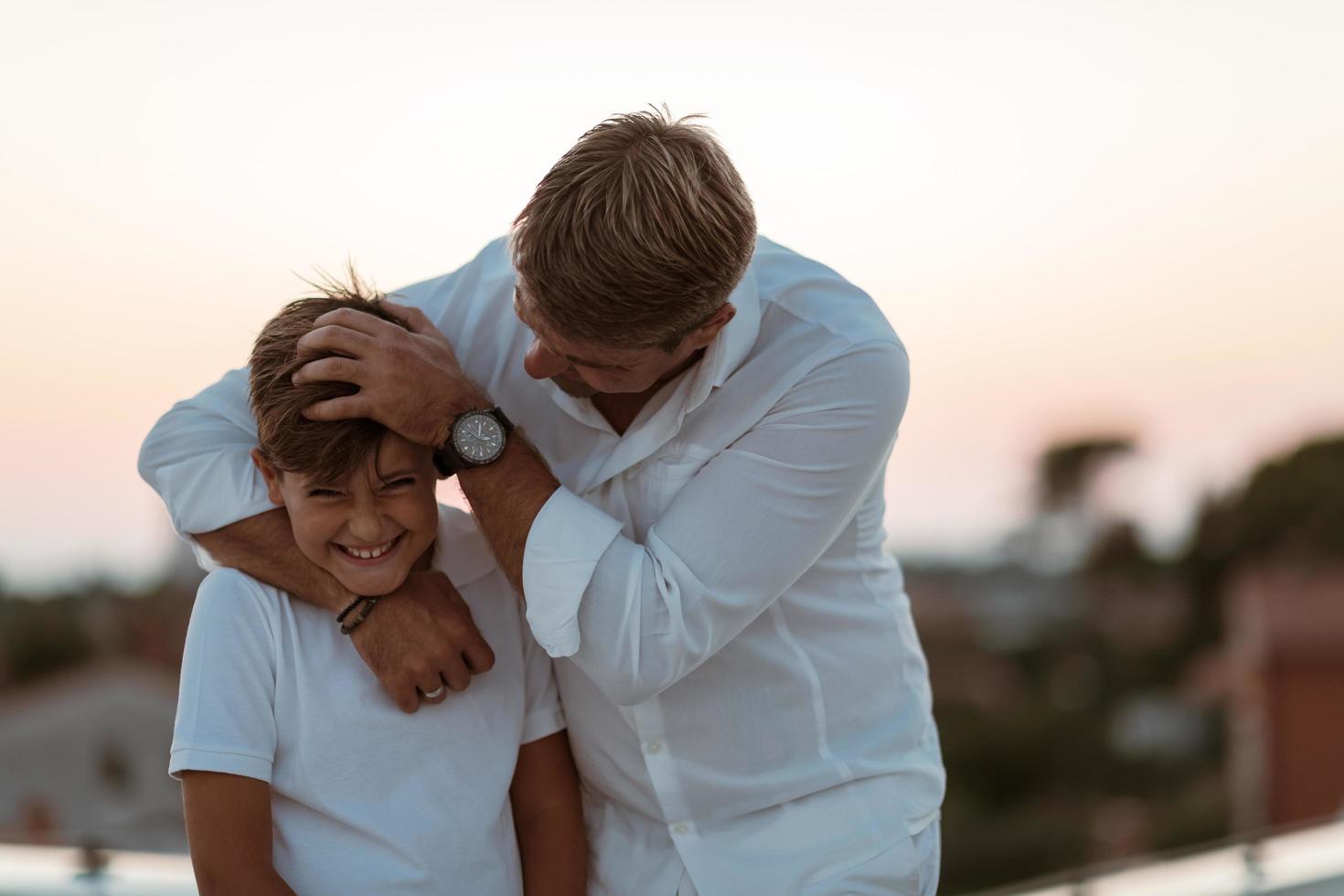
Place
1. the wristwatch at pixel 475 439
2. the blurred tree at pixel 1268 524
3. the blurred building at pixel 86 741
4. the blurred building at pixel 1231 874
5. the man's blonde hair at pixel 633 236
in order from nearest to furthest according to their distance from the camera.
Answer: the man's blonde hair at pixel 633 236 → the wristwatch at pixel 475 439 → the blurred building at pixel 1231 874 → the blurred building at pixel 86 741 → the blurred tree at pixel 1268 524

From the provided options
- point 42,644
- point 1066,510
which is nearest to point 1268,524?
point 1066,510

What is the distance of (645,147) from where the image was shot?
5.54 feet

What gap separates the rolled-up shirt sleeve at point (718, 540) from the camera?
1.70m

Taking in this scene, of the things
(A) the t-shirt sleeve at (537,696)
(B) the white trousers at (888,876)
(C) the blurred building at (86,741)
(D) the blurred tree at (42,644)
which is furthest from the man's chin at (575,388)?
(D) the blurred tree at (42,644)

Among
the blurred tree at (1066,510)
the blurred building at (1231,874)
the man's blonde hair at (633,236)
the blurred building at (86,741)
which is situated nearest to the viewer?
the man's blonde hair at (633,236)

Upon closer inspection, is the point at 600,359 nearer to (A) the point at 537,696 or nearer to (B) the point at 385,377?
(B) the point at 385,377

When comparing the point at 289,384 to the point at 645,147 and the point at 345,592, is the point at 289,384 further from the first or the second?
the point at 645,147

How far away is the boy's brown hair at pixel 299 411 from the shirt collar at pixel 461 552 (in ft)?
0.89

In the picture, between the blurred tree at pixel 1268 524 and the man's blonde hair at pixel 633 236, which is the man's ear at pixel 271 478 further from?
the blurred tree at pixel 1268 524

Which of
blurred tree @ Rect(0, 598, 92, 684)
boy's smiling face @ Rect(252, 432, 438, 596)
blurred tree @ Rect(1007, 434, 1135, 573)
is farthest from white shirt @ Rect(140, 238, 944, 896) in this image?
blurred tree @ Rect(1007, 434, 1135, 573)

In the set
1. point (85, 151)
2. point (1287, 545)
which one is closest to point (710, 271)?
point (85, 151)

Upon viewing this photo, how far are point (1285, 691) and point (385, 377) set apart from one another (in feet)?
86.0

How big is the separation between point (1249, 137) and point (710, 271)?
2248 centimetres

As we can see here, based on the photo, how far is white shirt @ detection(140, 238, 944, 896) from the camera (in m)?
1.73
